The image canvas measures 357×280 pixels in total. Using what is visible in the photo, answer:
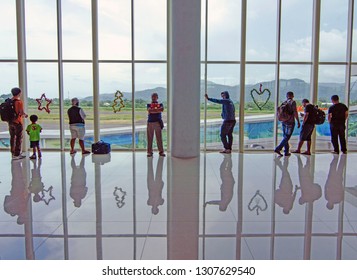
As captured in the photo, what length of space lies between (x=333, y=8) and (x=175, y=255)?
407 inches

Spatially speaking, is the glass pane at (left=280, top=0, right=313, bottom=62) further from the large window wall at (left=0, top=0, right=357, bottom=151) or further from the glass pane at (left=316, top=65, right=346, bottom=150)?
the glass pane at (left=316, top=65, right=346, bottom=150)

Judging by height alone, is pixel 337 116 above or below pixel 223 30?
below

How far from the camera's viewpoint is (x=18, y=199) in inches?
210

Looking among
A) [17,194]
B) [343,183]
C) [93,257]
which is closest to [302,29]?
[343,183]

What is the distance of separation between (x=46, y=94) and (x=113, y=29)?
9.41 feet

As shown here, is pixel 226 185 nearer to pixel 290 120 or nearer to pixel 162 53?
pixel 290 120

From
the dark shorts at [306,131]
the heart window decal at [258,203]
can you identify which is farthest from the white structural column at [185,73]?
the heart window decal at [258,203]

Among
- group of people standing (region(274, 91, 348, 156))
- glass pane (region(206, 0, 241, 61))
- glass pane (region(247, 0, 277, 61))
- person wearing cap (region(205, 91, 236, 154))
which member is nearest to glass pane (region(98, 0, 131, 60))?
glass pane (region(206, 0, 241, 61))

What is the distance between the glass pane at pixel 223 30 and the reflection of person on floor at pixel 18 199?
21.8 ft

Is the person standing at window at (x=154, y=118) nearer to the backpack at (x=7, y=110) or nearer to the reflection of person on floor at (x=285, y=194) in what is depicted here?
the backpack at (x=7, y=110)

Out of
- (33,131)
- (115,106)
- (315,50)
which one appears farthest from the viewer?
(115,106)

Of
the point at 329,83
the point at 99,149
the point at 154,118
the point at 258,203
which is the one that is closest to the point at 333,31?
the point at 329,83

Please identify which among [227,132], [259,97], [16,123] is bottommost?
[227,132]

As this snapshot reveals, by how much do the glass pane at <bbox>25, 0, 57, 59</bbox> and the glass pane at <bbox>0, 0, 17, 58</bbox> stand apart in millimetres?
375
